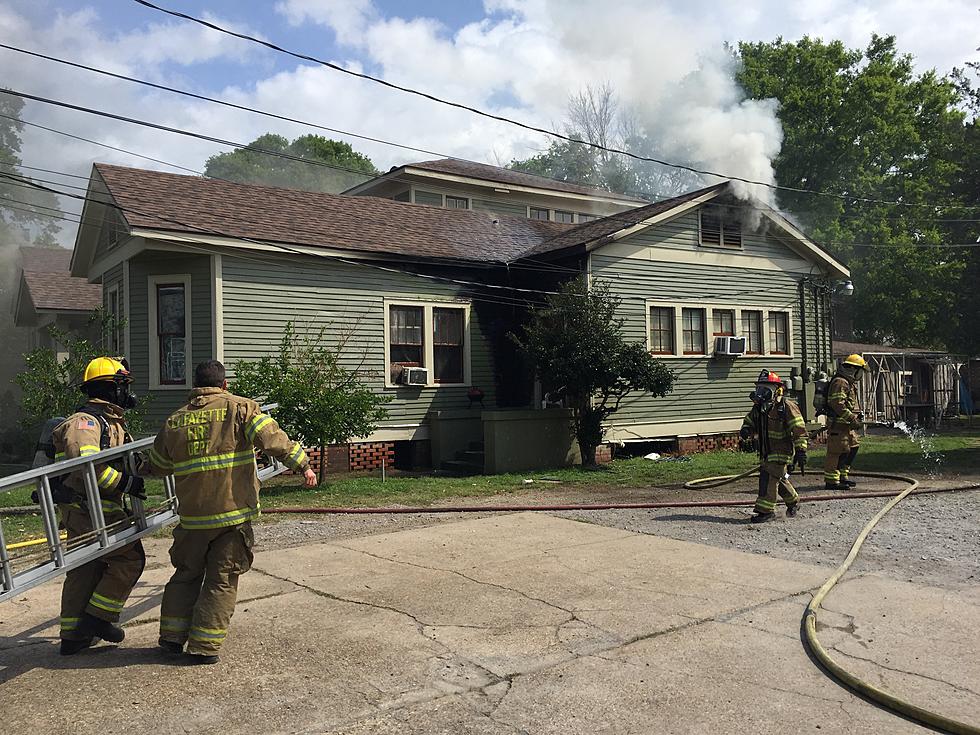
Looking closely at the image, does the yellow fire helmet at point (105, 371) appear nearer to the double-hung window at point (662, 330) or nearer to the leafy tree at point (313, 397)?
the leafy tree at point (313, 397)

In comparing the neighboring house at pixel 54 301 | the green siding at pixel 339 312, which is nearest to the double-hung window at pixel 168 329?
the green siding at pixel 339 312

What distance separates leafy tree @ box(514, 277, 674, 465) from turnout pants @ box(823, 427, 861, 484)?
159 inches

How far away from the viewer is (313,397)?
12.2 metres

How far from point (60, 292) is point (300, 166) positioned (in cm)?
3374

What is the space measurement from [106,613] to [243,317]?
986 centimetres

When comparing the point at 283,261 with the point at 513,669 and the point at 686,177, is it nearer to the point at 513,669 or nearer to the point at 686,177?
the point at 513,669

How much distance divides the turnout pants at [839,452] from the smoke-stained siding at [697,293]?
5847 mm

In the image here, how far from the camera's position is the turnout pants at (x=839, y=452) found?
11406mm

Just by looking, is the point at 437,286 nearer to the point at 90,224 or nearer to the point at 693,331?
the point at 693,331

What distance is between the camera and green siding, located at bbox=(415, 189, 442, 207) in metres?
23.5

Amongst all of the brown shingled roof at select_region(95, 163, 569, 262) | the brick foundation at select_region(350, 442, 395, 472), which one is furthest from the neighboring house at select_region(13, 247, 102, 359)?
the brick foundation at select_region(350, 442, 395, 472)

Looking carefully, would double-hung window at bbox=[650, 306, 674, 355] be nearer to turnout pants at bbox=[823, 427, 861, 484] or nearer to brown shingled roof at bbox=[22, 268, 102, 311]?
turnout pants at bbox=[823, 427, 861, 484]

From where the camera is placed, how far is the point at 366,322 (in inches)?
612

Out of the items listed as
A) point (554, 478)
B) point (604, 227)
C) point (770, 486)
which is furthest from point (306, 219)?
point (770, 486)
